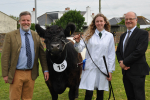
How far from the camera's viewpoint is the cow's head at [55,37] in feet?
10.7

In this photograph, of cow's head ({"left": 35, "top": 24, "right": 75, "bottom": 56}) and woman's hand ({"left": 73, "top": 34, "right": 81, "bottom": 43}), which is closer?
cow's head ({"left": 35, "top": 24, "right": 75, "bottom": 56})

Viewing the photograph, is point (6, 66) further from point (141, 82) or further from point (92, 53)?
point (141, 82)

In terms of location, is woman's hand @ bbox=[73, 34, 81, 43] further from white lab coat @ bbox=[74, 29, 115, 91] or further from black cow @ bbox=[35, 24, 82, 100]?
black cow @ bbox=[35, 24, 82, 100]

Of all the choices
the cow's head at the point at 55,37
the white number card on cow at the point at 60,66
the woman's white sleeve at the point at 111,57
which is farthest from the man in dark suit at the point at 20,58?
the woman's white sleeve at the point at 111,57

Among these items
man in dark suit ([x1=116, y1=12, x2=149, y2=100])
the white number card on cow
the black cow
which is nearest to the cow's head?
the black cow

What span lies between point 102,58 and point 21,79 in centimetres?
159

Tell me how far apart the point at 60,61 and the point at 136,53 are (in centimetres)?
152

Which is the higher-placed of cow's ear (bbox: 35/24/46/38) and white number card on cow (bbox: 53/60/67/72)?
cow's ear (bbox: 35/24/46/38)

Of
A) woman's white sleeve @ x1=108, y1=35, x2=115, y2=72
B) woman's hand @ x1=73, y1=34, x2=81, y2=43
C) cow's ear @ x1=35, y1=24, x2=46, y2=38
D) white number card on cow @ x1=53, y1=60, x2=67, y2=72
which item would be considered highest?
cow's ear @ x1=35, y1=24, x2=46, y2=38

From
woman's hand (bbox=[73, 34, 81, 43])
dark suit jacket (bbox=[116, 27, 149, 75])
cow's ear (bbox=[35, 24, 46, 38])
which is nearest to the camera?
dark suit jacket (bbox=[116, 27, 149, 75])

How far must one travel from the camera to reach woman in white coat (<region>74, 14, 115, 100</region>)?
137 inches

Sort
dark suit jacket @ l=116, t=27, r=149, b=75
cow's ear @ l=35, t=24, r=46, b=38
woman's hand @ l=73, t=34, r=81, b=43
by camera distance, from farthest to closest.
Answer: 1. cow's ear @ l=35, t=24, r=46, b=38
2. woman's hand @ l=73, t=34, r=81, b=43
3. dark suit jacket @ l=116, t=27, r=149, b=75

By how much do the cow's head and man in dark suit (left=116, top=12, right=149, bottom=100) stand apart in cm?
120

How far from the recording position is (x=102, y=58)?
11.5ft
